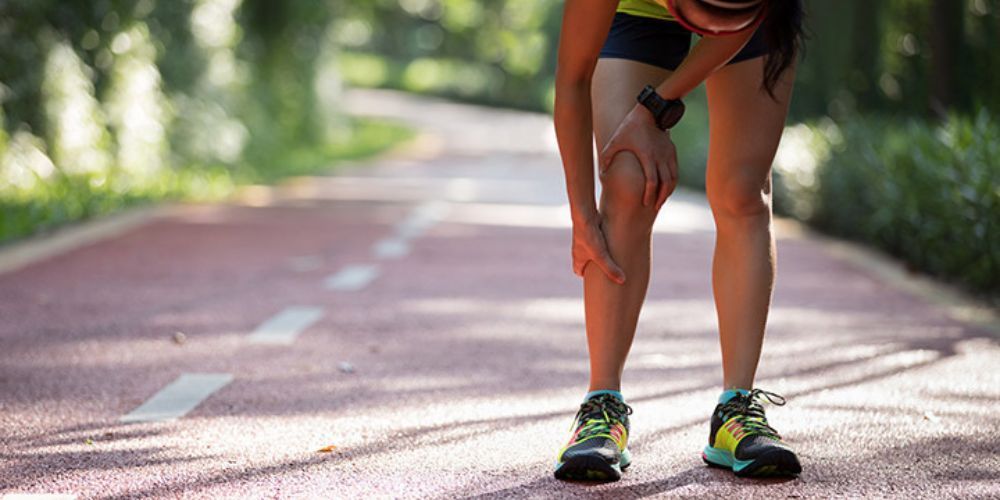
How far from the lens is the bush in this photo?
822 cm

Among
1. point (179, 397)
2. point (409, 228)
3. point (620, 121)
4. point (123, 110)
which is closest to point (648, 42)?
point (620, 121)

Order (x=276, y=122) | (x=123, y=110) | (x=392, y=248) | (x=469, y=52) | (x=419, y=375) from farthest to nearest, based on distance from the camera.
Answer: (x=469, y=52)
(x=276, y=122)
(x=123, y=110)
(x=392, y=248)
(x=419, y=375)

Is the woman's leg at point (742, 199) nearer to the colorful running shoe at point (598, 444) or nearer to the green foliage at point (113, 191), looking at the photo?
the colorful running shoe at point (598, 444)

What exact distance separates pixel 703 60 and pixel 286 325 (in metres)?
3.83

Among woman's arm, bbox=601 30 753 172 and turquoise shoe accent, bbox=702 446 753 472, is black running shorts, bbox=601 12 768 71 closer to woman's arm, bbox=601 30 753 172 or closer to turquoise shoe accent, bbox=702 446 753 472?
woman's arm, bbox=601 30 753 172

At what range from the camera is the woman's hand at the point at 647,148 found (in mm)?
3637

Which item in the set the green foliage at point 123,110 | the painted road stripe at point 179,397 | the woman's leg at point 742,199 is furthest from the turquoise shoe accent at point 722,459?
the green foliage at point 123,110

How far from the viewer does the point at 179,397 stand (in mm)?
5016

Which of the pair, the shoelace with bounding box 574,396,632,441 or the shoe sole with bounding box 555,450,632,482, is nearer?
the shoe sole with bounding box 555,450,632,482

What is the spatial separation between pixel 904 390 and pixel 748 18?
233 cm

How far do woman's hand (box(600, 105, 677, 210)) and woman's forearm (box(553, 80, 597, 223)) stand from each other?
0.06 meters

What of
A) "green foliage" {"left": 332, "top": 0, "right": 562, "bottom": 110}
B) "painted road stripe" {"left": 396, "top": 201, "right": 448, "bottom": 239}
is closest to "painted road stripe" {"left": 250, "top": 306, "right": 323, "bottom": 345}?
"painted road stripe" {"left": 396, "top": 201, "right": 448, "bottom": 239}

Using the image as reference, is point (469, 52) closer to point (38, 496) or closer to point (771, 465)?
point (771, 465)

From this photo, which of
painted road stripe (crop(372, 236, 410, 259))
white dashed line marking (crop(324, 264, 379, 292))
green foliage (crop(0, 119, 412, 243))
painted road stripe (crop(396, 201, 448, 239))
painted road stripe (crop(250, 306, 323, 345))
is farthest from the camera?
painted road stripe (crop(396, 201, 448, 239))
